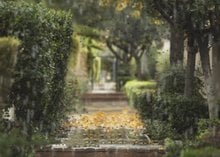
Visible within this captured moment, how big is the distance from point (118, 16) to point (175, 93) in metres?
18.9

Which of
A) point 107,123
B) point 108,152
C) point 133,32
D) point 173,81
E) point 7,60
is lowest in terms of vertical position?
point 108,152

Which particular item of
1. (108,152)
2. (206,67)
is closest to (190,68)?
(206,67)

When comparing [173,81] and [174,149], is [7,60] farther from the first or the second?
[173,81]

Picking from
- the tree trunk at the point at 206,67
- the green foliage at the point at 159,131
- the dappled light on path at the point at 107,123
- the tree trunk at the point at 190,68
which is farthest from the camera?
the dappled light on path at the point at 107,123

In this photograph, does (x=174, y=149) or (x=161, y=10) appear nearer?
(x=174, y=149)

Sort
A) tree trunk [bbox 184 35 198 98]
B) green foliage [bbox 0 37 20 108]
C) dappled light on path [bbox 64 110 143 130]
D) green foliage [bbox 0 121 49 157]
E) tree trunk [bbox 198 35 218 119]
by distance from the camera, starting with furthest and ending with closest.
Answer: dappled light on path [bbox 64 110 143 130]
tree trunk [bbox 184 35 198 98]
tree trunk [bbox 198 35 218 119]
green foliage [bbox 0 37 20 108]
green foliage [bbox 0 121 49 157]

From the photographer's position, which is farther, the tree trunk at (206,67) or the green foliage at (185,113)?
the green foliage at (185,113)

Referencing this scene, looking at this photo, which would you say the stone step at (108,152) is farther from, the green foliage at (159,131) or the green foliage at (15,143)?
the green foliage at (159,131)

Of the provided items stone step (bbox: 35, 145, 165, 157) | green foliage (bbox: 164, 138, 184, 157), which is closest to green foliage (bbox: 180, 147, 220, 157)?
green foliage (bbox: 164, 138, 184, 157)

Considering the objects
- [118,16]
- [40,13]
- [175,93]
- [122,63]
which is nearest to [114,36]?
[118,16]

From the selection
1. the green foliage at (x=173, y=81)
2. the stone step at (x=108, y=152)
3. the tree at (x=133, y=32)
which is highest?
the tree at (x=133, y=32)

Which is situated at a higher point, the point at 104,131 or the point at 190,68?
the point at 190,68

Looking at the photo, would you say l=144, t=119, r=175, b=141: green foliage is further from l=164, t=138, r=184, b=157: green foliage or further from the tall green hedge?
l=164, t=138, r=184, b=157: green foliage

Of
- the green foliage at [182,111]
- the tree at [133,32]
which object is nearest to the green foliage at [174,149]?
the green foliage at [182,111]
